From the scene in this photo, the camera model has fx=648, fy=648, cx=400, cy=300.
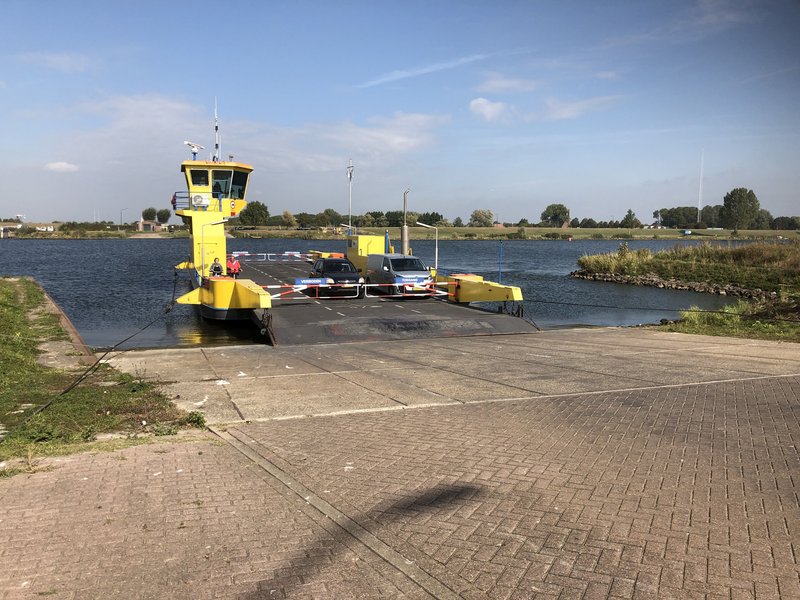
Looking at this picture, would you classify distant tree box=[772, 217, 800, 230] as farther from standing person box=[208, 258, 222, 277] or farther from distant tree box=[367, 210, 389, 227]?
standing person box=[208, 258, 222, 277]

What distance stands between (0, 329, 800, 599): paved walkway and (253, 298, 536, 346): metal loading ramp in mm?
6246

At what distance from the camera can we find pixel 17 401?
8.81 meters

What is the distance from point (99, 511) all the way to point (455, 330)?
12.7 metres

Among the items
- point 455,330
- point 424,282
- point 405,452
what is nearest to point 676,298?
point 424,282

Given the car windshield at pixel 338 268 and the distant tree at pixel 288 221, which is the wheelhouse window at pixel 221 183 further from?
the distant tree at pixel 288 221

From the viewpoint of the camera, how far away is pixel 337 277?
75.7ft

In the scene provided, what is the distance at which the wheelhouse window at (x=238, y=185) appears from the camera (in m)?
29.2

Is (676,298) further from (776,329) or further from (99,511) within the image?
(99,511)

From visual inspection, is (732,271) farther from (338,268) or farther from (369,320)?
(369,320)

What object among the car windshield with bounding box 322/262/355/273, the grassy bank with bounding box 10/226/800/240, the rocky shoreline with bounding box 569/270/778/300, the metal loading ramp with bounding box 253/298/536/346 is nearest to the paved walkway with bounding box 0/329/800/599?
the metal loading ramp with bounding box 253/298/536/346

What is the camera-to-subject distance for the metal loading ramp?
645 inches

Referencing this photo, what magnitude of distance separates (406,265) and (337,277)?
2666 mm

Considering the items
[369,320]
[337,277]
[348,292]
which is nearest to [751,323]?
[369,320]

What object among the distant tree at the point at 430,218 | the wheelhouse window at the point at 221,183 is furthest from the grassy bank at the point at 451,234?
the wheelhouse window at the point at 221,183
